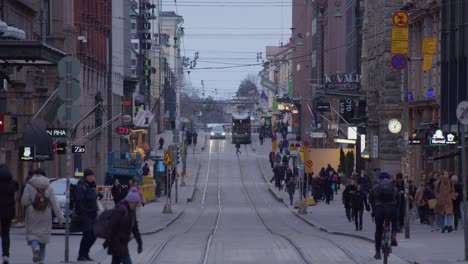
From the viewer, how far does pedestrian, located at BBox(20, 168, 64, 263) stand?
19.5 m

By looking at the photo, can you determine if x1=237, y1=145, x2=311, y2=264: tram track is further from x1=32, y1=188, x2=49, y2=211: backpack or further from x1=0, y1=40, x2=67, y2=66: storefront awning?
x1=0, y1=40, x2=67, y2=66: storefront awning

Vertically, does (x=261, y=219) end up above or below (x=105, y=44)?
below

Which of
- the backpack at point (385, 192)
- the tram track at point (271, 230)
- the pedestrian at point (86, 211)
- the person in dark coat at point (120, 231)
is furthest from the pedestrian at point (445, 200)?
the person in dark coat at point (120, 231)

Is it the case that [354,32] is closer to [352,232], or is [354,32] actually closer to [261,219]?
[261,219]

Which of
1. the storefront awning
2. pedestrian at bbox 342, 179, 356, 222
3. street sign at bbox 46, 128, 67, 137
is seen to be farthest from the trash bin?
the storefront awning

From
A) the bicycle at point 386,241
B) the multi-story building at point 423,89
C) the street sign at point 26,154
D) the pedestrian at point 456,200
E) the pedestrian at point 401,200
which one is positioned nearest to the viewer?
the bicycle at point 386,241

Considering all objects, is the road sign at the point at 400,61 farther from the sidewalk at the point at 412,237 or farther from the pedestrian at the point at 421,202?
the sidewalk at the point at 412,237

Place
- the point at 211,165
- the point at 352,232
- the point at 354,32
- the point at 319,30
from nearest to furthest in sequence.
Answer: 1. the point at 352,232
2. the point at 354,32
3. the point at 211,165
4. the point at 319,30

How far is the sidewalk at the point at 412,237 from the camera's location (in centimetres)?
2408

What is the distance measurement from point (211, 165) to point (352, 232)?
60985mm

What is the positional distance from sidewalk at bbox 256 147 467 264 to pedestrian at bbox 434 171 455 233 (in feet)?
1.27

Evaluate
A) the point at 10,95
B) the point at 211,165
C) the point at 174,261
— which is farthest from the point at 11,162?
the point at 211,165

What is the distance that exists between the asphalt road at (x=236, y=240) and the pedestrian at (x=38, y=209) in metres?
2.37

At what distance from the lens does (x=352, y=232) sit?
3531 centimetres
